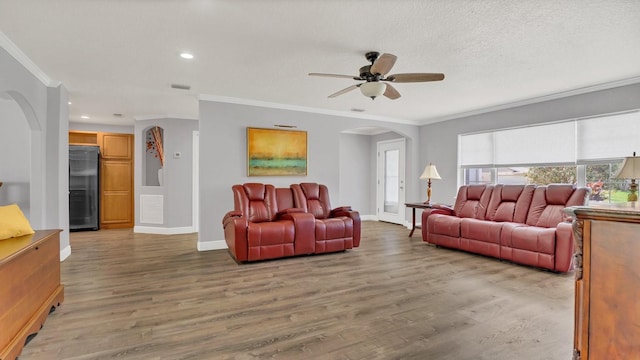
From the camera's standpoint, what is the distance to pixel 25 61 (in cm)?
324

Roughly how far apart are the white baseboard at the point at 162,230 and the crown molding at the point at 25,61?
10.8 feet

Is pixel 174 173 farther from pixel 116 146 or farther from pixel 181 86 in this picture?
pixel 181 86

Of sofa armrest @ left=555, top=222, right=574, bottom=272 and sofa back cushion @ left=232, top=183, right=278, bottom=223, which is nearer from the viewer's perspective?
sofa armrest @ left=555, top=222, right=574, bottom=272

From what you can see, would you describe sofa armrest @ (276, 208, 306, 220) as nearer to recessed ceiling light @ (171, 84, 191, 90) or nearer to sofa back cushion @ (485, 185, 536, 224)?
recessed ceiling light @ (171, 84, 191, 90)

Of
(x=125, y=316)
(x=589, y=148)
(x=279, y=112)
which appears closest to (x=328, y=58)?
(x=279, y=112)

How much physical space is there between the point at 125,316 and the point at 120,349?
553 mm

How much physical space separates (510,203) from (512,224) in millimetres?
567

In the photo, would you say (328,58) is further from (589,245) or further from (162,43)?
(589,245)

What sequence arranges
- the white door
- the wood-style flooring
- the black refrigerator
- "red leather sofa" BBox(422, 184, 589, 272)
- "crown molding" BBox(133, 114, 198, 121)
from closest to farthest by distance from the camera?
the wood-style flooring, "red leather sofa" BBox(422, 184, 589, 272), "crown molding" BBox(133, 114, 198, 121), the black refrigerator, the white door

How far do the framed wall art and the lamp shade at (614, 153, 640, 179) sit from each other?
419 centimetres

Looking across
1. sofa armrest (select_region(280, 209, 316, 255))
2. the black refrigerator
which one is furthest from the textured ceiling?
the black refrigerator

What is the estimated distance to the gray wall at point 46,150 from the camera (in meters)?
3.58

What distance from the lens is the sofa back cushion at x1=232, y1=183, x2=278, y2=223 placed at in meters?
4.51

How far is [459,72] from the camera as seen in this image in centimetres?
376
